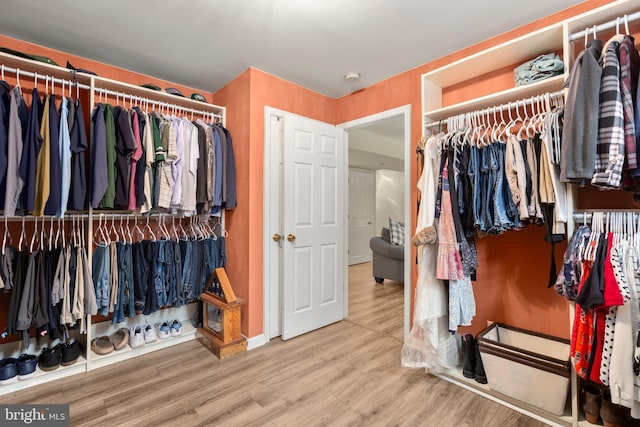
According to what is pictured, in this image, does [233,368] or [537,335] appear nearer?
[537,335]

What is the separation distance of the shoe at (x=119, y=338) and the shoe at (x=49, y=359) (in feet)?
1.12

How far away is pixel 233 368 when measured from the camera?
2.29m

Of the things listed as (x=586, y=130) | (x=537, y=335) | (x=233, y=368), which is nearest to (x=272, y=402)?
(x=233, y=368)

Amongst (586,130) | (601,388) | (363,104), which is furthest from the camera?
(363,104)

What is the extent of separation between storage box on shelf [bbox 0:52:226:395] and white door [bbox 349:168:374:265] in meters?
4.05

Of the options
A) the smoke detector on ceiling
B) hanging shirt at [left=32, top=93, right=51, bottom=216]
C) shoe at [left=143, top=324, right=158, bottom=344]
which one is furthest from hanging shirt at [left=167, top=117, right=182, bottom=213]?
the smoke detector on ceiling

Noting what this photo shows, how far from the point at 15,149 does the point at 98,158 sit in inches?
16.6

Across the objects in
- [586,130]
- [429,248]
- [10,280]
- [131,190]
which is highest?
[586,130]

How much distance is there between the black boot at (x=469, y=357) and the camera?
202cm

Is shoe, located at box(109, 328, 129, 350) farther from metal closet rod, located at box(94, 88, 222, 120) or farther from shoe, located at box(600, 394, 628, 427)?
shoe, located at box(600, 394, 628, 427)

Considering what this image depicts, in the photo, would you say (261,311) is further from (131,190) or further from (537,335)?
(537,335)

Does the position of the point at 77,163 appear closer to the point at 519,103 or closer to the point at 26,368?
the point at 26,368

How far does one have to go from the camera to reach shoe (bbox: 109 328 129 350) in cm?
242

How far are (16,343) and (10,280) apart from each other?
0.65 meters
